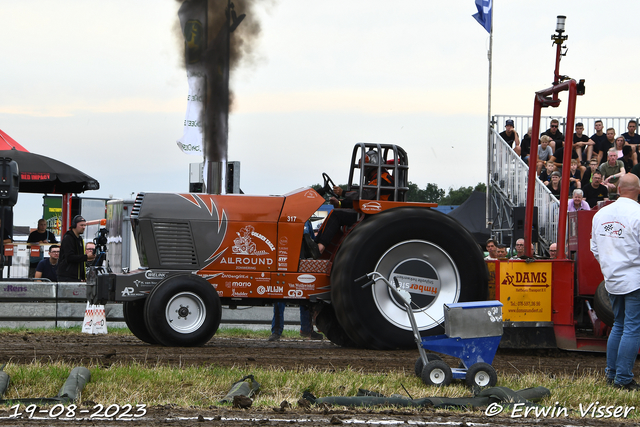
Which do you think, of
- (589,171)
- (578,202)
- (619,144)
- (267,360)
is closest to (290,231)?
(267,360)

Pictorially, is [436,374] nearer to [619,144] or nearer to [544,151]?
[544,151]

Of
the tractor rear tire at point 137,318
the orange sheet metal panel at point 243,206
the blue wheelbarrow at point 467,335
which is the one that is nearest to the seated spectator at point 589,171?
the orange sheet metal panel at point 243,206

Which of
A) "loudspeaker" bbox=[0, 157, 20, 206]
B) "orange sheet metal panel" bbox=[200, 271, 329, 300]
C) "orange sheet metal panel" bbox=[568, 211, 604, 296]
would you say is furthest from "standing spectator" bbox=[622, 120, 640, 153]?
"loudspeaker" bbox=[0, 157, 20, 206]

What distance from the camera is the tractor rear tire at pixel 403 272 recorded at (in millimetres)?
8680

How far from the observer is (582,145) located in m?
15.1

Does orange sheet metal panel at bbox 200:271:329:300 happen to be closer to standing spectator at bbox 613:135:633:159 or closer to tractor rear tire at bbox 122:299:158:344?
tractor rear tire at bbox 122:299:158:344

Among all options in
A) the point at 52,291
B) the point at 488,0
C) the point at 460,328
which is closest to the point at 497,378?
the point at 460,328

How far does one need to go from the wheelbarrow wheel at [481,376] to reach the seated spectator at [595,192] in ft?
26.1

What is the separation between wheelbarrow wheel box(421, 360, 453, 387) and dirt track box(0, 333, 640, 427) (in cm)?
85

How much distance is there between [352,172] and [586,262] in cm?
284

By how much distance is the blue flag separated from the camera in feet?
68.4

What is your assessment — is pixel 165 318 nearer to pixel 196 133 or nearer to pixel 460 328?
pixel 460 328

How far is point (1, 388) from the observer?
5406 mm

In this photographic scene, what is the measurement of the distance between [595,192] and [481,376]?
26.8 feet
